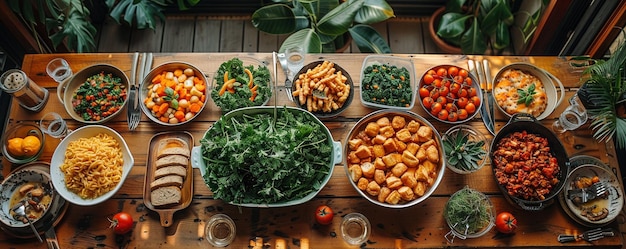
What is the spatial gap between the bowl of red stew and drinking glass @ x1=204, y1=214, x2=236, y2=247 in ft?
3.98

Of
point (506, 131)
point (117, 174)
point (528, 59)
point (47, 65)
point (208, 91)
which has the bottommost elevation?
point (117, 174)

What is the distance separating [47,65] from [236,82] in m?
0.96

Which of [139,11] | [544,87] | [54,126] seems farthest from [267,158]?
[139,11]

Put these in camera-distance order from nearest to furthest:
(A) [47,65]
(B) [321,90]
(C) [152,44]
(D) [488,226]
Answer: (D) [488,226] < (B) [321,90] < (A) [47,65] < (C) [152,44]

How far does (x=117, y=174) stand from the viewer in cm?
202

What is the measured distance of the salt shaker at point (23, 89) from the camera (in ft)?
6.96

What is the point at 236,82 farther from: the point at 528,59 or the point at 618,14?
the point at 618,14

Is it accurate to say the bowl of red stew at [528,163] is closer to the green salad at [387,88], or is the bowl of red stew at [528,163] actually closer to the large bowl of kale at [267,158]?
the green salad at [387,88]

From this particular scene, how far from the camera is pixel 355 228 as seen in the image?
2043 mm

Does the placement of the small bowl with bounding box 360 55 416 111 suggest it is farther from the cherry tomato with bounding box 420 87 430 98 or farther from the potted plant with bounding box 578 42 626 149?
the potted plant with bounding box 578 42 626 149

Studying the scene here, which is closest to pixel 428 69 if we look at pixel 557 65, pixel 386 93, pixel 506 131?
pixel 386 93

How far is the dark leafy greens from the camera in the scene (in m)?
1.87

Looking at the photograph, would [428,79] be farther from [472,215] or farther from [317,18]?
[317,18]

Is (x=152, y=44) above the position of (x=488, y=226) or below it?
below
